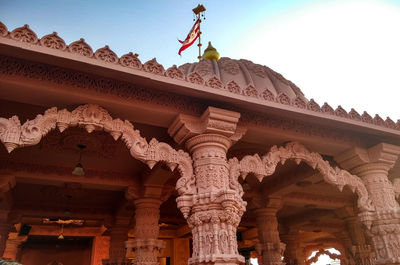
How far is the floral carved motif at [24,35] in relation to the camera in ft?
10.3

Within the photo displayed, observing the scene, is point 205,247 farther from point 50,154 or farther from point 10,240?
point 10,240

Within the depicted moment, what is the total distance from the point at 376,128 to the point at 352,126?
0.43m

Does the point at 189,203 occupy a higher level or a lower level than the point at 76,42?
lower

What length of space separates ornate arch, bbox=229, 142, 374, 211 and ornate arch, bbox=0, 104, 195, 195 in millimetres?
692

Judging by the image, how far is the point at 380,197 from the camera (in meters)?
4.94

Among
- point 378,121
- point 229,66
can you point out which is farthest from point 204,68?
point 378,121

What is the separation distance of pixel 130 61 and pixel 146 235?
135 inches

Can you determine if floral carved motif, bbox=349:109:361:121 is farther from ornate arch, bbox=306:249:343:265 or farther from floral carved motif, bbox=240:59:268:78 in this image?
ornate arch, bbox=306:249:343:265

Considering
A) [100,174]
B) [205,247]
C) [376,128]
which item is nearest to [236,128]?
[205,247]

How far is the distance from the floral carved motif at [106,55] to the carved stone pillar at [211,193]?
3.61ft

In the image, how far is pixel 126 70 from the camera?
11.5ft

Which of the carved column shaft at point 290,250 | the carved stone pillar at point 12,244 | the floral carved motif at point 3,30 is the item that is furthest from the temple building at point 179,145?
the carved stone pillar at point 12,244

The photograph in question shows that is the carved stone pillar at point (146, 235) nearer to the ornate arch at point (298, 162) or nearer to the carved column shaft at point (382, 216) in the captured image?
the ornate arch at point (298, 162)

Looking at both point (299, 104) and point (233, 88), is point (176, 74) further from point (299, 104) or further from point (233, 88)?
point (299, 104)
